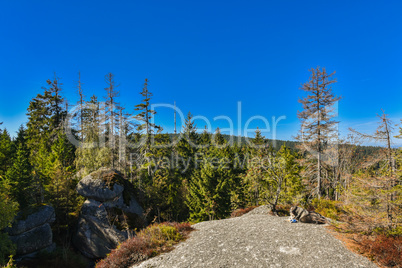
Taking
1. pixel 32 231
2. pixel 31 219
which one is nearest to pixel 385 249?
pixel 32 231

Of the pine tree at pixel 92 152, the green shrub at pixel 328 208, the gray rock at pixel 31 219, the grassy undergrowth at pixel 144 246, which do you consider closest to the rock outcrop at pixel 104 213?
the pine tree at pixel 92 152

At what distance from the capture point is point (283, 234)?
945cm

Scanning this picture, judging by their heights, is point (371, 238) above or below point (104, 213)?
above

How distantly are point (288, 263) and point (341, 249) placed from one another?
9.09 feet

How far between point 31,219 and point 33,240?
1.68m

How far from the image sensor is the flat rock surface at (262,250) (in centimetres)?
707

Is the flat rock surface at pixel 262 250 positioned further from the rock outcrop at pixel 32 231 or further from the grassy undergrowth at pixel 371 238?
the rock outcrop at pixel 32 231

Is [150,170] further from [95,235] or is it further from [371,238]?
[371,238]

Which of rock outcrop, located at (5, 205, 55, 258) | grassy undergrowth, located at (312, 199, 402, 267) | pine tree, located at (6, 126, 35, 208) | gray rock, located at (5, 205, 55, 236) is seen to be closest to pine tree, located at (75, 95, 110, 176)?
pine tree, located at (6, 126, 35, 208)

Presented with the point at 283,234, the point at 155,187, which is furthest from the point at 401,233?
the point at 155,187

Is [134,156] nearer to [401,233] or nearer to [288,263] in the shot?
[288,263]

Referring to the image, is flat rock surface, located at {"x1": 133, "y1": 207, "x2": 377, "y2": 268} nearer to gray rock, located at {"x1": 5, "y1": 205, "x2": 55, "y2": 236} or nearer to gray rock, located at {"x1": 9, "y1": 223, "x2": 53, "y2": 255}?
gray rock, located at {"x1": 9, "y1": 223, "x2": 53, "y2": 255}

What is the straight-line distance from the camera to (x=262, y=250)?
789 centimetres

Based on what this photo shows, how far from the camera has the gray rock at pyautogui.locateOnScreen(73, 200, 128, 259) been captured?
17859 millimetres
